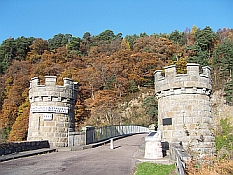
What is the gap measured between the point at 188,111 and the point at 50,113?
7.96 m

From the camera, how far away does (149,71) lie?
4691 centimetres

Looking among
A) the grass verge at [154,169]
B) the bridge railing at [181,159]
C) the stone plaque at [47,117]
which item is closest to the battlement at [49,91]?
the stone plaque at [47,117]

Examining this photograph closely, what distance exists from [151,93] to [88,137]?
30.9 meters

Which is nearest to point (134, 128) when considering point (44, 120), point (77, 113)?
point (77, 113)

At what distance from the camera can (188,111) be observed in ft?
38.5

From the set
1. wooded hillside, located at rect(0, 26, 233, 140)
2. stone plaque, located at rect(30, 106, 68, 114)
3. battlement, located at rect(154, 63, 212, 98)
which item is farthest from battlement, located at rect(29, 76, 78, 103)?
wooded hillside, located at rect(0, 26, 233, 140)

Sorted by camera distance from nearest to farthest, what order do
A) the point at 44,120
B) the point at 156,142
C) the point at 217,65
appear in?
the point at 156,142
the point at 44,120
the point at 217,65

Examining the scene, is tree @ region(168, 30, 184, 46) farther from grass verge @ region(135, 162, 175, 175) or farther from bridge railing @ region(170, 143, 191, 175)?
grass verge @ region(135, 162, 175, 175)

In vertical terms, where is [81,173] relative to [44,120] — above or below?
below

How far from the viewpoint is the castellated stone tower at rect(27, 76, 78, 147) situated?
14594 mm

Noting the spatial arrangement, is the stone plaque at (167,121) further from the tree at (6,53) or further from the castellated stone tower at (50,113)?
the tree at (6,53)

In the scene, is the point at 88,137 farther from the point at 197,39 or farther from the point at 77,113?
the point at 197,39

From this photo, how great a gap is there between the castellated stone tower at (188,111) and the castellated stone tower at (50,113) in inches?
245

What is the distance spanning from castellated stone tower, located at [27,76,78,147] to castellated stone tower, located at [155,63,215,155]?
20.4ft
